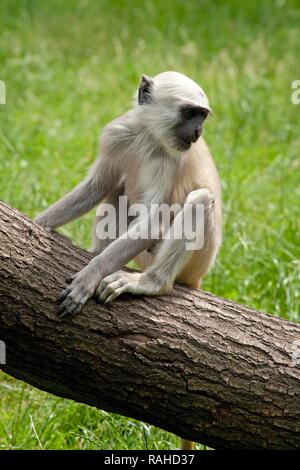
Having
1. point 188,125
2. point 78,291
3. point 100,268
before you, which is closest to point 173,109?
point 188,125

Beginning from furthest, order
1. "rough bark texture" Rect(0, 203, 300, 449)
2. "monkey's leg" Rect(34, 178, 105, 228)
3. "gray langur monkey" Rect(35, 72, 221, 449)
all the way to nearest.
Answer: "monkey's leg" Rect(34, 178, 105, 228)
"gray langur monkey" Rect(35, 72, 221, 449)
"rough bark texture" Rect(0, 203, 300, 449)

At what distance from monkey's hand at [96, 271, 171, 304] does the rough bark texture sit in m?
0.06

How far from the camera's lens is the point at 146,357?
181 inches

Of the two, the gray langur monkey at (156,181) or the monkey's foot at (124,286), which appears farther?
the gray langur monkey at (156,181)

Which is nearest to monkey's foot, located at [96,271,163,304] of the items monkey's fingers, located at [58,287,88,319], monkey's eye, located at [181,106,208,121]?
monkey's fingers, located at [58,287,88,319]

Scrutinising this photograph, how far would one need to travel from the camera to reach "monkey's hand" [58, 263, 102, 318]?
4512 mm

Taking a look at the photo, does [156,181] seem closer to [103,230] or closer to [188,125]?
[188,125]

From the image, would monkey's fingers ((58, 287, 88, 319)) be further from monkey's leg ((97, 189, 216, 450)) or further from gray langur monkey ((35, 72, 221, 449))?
gray langur monkey ((35, 72, 221, 449))

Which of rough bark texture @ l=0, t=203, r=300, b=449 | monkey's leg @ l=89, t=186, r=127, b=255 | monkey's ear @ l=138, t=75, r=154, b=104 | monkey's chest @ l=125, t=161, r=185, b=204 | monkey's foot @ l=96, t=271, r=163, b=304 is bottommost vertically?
rough bark texture @ l=0, t=203, r=300, b=449

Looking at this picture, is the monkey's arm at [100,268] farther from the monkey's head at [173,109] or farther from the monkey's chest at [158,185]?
the monkey's head at [173,109]

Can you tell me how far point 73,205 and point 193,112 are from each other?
1031mm

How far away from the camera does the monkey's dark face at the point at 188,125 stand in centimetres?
560

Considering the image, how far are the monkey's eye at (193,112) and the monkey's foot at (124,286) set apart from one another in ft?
3.70

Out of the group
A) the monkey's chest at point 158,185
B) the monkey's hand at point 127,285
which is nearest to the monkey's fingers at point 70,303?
the monkey's hand at point 127,285
